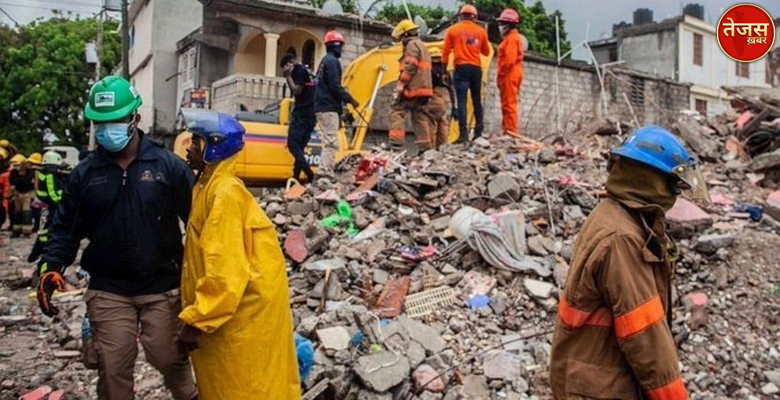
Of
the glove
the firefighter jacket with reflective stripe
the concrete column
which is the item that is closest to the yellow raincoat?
the glove

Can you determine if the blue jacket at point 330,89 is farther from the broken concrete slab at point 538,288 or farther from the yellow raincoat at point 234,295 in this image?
the yellow raincoat at point 234,295

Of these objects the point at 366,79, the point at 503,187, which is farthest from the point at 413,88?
the point at 503,187

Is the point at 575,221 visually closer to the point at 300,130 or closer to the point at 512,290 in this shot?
the point at 512,290

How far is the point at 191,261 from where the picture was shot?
2.90m

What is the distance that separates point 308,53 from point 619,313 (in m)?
15.6

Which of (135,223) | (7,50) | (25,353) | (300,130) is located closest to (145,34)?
(7,50)

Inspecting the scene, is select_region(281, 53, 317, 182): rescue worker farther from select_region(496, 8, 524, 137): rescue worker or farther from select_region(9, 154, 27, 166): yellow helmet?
select_region(9, 154, 27, 166): yellow helmet

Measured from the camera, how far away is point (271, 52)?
51.2 feet

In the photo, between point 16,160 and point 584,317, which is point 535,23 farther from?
point 584,317

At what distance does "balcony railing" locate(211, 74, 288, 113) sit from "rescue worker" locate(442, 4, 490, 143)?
268 inches

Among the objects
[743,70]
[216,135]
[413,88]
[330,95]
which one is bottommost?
[216,135]

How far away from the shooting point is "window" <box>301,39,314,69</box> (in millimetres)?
16688

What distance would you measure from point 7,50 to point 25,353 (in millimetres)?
26774

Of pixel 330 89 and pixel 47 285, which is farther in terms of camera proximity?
pixel 330 89
